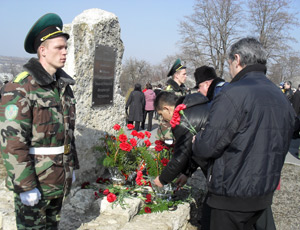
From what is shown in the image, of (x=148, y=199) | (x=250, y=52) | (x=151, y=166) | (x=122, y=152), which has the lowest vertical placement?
(x=148, y=199)

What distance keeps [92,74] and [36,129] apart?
191 centimetres

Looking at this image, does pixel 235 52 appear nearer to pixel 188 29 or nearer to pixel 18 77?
pixel 18 77

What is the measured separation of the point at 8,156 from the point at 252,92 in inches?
68.0

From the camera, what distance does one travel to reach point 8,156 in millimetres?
1918

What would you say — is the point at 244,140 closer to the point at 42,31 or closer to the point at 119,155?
the point at 42,31

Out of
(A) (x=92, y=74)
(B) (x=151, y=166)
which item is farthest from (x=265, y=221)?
(A) (x=92, y=74)

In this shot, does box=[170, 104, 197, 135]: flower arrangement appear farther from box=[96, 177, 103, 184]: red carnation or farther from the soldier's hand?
box=[96, 177, 103, 184]: red carnation

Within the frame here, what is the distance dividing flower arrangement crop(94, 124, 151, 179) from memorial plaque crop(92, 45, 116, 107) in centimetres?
51

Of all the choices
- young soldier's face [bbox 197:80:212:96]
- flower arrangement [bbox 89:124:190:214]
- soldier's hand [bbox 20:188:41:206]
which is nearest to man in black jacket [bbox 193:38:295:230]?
soldier's hand [bbox 20:188:41:206]

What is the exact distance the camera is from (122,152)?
3768mm

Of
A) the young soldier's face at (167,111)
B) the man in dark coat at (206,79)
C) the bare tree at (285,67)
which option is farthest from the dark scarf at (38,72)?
the bare tree at (285,67)

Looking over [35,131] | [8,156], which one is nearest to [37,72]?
[35,131]

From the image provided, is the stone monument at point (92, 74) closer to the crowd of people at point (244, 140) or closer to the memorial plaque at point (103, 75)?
the memorial plaque at point (103, 75)

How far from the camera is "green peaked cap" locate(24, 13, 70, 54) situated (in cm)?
216
